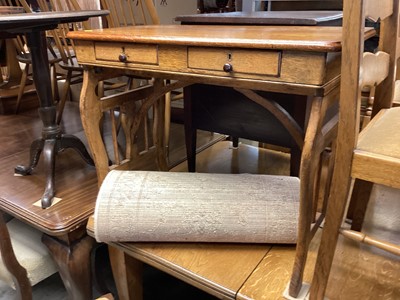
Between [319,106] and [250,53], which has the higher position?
[250,53]

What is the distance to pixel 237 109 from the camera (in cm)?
168

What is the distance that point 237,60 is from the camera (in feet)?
2.87

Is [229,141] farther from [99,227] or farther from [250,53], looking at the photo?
[250,53]

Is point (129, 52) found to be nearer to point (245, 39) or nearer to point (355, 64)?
point (245, 39)

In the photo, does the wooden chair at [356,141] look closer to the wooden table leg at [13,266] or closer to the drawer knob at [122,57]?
the drawer knob at [122,57]

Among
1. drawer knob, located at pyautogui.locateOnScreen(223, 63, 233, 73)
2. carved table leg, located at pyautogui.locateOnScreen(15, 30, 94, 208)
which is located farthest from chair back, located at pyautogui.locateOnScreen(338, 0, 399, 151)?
carved table leg, located at pyautogui.locateOnScreen(15, 30, 94, 208)

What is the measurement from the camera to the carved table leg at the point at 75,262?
1.33m

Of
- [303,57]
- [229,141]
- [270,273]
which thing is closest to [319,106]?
[303,57]

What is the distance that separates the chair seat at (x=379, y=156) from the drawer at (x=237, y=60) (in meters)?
0.26

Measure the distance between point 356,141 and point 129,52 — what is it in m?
0.69

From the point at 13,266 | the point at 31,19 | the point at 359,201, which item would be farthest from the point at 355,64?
the point at 13,266

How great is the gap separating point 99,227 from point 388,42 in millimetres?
1047

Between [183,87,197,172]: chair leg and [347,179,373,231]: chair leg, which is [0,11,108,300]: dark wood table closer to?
[183,87,197,172]: chair leg

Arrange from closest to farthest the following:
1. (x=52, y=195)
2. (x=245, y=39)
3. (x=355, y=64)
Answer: (x=355, y=64)
(x=245, y=39)
(x=52, y=195)
